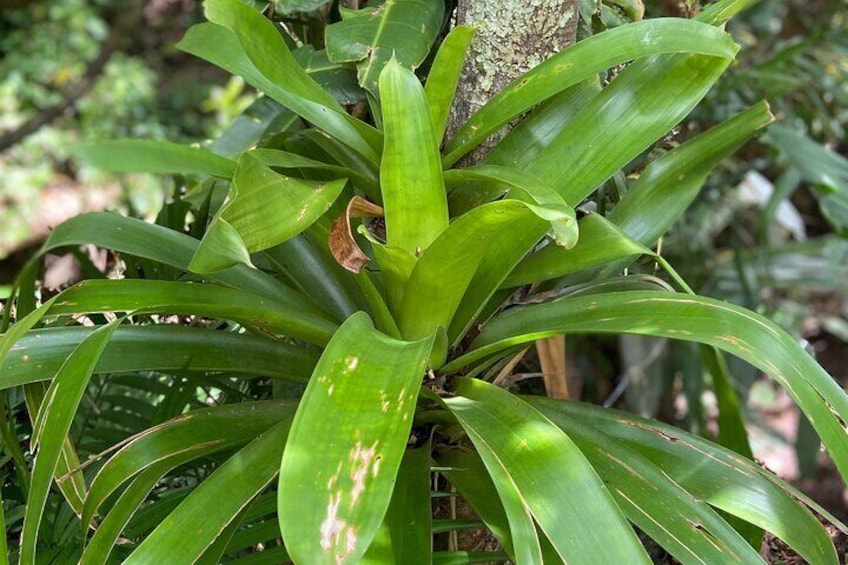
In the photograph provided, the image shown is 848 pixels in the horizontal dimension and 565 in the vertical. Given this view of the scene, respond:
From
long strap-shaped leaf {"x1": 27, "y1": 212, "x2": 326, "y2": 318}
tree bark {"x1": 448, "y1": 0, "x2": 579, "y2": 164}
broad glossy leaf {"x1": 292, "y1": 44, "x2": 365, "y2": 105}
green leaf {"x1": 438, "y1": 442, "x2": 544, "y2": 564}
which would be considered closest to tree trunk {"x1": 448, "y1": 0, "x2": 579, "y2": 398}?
tree bark {"x1": 448, "y1": 0, "x2": 579, "y2": 164}

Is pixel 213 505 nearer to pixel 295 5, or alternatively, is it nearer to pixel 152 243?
pixel 152 243

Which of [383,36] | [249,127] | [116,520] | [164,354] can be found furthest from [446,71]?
[249,127]

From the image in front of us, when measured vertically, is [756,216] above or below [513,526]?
above

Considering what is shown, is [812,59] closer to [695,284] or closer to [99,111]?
[695,284]

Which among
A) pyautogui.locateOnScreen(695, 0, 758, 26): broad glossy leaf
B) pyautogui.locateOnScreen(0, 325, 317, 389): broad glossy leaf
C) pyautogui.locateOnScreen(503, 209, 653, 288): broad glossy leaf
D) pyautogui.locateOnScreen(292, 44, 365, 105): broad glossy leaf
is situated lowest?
pyautogui.locateOnScreen(0, 325, 317, 389): broad glossy leaf

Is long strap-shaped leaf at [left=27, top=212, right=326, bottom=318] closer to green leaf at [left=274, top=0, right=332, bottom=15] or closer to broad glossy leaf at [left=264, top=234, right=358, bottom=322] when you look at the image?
broad glossy leaf at [left=264, top=234, right=358, bottom=322]

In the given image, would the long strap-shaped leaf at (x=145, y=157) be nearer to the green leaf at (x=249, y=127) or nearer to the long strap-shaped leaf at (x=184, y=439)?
the long strap-shaped leaf at (x=184, y=439)

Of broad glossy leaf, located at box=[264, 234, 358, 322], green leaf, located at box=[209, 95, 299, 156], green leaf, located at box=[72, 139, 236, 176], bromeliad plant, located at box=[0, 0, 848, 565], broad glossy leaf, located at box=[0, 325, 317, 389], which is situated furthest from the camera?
green leaf, located at box=[209, 95, 299, 156]

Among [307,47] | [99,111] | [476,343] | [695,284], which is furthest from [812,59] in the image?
[99,111]
